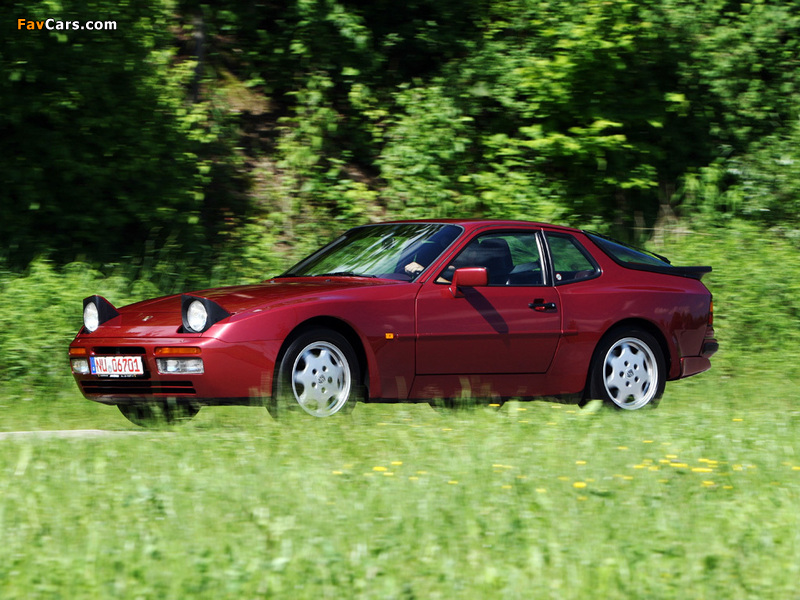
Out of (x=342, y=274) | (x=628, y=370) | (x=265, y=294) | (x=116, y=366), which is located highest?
(x=342, y=274)

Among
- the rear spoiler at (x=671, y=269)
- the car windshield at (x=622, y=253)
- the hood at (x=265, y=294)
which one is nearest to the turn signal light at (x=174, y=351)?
the hood at (x=265, y=294)

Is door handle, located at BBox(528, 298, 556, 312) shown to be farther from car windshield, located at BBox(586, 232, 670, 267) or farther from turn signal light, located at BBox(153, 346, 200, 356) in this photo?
turn signal light, located at BBox(153, 346, 200, 356)

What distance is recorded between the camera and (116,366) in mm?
7254

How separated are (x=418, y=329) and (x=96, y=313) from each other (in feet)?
7.10

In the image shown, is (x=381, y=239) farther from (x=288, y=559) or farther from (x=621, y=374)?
(x=288, y=559)

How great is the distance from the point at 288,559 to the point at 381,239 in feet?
15.5

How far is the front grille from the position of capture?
7016mm

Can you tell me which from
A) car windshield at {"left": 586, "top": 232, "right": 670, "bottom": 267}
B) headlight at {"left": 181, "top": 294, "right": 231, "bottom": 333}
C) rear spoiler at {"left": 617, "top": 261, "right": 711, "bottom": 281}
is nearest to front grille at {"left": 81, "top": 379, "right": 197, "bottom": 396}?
headlight at {"left": 181, "top": 294, "right": 231, "bottom": 333}

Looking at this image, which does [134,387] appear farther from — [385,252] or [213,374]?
[385,252]

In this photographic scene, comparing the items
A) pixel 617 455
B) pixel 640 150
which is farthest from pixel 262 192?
pixel 617 455

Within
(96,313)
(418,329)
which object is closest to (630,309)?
(418,329)

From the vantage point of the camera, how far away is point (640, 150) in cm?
1501

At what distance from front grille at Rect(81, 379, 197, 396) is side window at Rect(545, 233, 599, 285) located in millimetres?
2952

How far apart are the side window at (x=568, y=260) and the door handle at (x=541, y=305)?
232mm
